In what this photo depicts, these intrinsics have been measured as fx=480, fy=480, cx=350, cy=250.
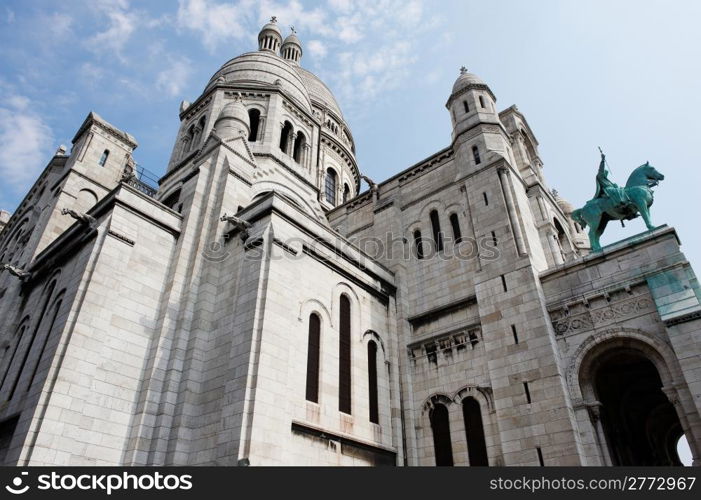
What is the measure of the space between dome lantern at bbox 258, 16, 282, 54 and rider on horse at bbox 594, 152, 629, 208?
35118 millimetres

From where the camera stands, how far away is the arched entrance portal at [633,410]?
52.4 feet

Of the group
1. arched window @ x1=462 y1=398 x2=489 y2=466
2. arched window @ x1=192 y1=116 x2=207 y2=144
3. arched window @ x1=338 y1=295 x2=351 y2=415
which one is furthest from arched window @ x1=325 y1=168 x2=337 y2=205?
arched window @ x1=462 y1=398 x2=489 y2=466

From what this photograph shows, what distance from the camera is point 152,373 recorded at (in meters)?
14.7

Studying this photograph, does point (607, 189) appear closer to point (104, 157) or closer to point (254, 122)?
point (254, 122)

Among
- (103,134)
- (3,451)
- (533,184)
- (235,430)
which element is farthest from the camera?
(103,134)

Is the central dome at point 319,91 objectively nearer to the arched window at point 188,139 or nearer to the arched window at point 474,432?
the arched window at point 188,139

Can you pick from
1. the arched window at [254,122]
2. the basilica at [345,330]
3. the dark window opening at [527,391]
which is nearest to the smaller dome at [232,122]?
the basilica at [345,330]

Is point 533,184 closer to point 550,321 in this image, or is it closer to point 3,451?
point 550,321

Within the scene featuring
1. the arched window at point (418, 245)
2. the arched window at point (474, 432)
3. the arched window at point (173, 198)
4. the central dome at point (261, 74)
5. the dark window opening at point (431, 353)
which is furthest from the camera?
the central dome at point (261, 74)

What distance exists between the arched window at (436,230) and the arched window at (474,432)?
735cm

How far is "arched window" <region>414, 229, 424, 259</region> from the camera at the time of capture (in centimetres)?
2280

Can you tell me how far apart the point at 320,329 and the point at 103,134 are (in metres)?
20.1

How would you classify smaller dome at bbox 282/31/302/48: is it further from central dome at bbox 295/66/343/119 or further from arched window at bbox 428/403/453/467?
arched window at bbox 428/403/453/467
